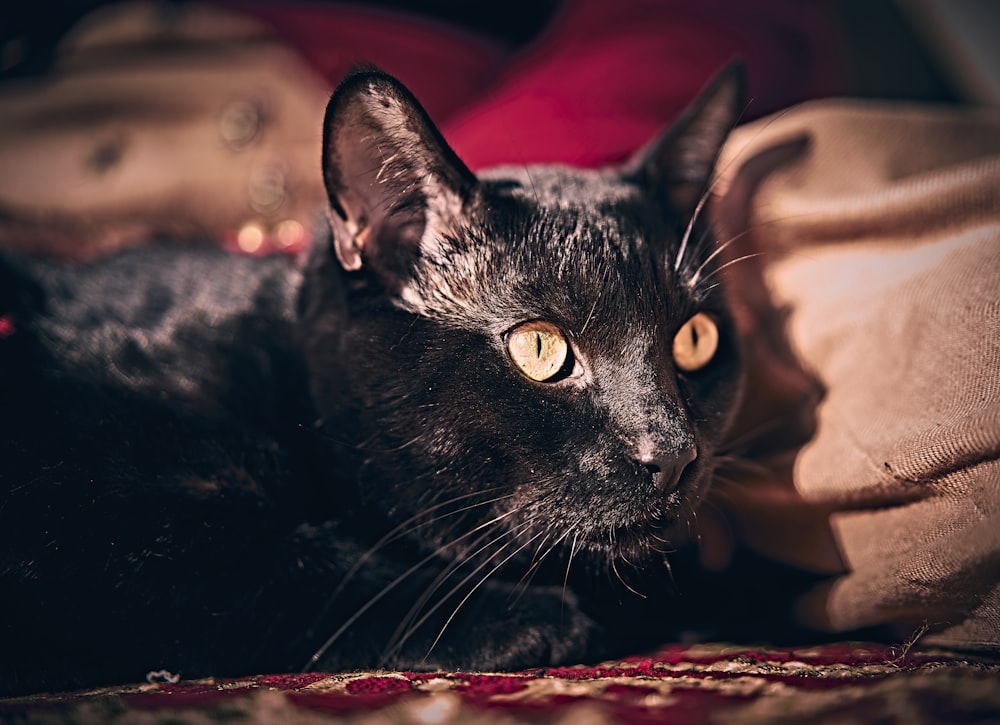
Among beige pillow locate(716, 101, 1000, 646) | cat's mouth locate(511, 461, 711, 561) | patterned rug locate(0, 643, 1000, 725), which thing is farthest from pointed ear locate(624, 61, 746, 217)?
patterned rug locate(0, 643, 1000, 725)

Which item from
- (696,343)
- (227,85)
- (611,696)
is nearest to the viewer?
(611,696)

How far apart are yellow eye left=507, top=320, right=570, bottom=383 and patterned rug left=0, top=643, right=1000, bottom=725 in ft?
Answer: 0.96

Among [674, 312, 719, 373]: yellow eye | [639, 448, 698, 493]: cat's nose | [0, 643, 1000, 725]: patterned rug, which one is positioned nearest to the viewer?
[0, 643, 1000, 725]: patterned rug

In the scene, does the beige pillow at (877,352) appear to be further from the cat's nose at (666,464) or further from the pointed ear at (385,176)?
the pointed ear at (385,176)

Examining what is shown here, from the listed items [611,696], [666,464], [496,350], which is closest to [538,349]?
[496,350]

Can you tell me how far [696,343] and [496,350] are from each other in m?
0.27

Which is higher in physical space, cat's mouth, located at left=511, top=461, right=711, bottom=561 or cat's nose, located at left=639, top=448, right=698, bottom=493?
cat's nose, located at left=639, top=448, right=698, bottom=493

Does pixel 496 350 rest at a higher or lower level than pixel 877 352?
higher

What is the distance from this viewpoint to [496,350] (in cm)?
75

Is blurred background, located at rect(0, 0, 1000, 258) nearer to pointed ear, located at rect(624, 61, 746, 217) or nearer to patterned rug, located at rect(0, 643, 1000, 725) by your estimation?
pointed ear, located at rect(624, 61, 746, 217)

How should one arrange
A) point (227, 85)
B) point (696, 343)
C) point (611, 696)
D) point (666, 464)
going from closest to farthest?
point (611, 696) < point (666, 464) < point (696, 343) < point (227, 85)

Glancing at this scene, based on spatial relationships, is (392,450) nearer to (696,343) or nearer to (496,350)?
(496,350)

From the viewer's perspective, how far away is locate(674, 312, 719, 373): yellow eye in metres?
0.84

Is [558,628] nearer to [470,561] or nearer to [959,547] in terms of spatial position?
[470,561]
